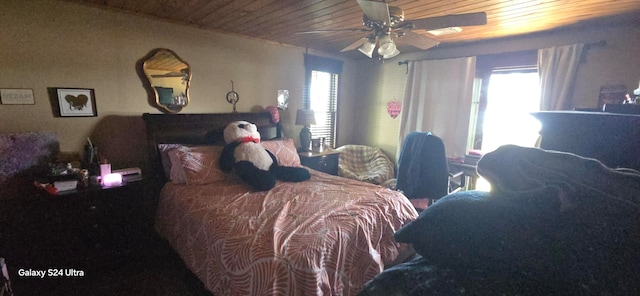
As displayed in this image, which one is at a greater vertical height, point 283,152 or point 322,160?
point 283,152

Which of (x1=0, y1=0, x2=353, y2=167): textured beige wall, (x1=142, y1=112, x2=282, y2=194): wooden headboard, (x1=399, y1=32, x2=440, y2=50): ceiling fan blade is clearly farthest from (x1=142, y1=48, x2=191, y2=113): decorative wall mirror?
(x1=399, y1=32, x2=440, y2=50): ceiling fan blade

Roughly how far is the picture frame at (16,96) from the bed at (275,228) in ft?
2.52

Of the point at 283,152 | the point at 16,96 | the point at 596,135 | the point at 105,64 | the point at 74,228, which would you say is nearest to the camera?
the point at 596,135

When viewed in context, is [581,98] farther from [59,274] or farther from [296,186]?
[59,274]

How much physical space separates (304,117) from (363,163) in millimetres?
1265

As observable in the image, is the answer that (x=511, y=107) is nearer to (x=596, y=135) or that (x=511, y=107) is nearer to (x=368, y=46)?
(x=368, y=46)

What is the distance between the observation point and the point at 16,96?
2059mm

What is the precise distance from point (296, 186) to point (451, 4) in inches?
72.3

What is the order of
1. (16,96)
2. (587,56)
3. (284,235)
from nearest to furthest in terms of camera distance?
(284,235) → (16,96) → (587,56)

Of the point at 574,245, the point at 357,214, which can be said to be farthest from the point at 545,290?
the point at 357,214

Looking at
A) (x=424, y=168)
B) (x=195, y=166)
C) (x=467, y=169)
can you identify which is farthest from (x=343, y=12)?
(x=467, y=169)

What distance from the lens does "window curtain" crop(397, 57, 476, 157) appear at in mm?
3359

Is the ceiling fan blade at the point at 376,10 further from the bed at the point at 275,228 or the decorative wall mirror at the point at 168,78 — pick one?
the decorative wall mirror at the point at 168,78

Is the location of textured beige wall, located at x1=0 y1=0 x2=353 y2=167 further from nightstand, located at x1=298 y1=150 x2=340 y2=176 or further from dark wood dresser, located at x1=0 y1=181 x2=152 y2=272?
nightstand, located at x1=298 y1=150 x2=340 y2=176
